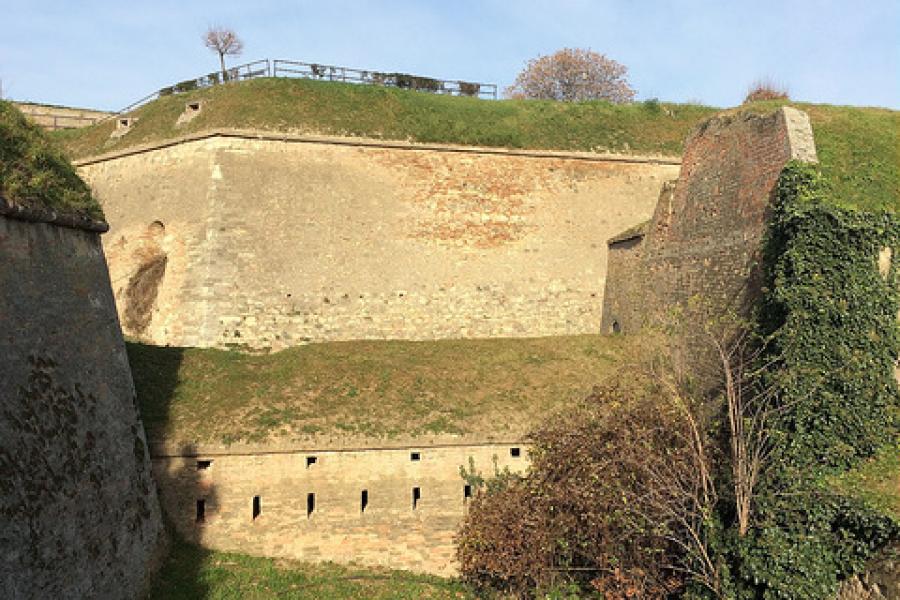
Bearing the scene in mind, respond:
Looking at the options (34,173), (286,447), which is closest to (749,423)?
(286,447)

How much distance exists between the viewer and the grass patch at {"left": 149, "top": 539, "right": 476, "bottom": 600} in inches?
442

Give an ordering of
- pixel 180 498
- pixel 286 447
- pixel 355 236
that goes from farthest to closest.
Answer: pixel 355 236, pixel 286 447, pixel 180 498

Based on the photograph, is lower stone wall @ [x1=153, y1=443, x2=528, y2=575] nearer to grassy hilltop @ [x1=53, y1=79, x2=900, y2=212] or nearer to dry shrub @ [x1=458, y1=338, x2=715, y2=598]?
dry shrub @ [x1=458, y1=338, x2=715, y2=598]

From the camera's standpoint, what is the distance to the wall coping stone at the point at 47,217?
8.84m

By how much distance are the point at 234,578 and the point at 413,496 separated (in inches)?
147

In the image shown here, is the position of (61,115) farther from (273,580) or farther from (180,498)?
(273,580)

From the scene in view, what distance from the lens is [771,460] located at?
10.2 metres

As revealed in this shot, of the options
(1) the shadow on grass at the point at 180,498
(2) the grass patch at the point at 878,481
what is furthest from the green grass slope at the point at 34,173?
(2) the grass patch at the point at 878,481

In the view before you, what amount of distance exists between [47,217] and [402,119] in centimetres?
1310

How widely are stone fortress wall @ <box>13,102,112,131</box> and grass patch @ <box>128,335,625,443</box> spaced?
17.0 metres

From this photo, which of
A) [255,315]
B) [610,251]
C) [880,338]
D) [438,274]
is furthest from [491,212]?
[880,338]

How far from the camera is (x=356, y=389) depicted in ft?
50.1

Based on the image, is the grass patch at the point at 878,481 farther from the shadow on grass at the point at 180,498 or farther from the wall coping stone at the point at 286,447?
the shadow on grass at the point at 180,498

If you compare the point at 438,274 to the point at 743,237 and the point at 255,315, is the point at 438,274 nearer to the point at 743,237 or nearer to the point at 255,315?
the point at 255,315
